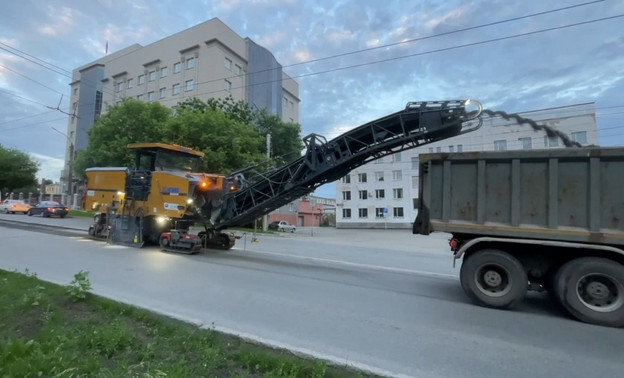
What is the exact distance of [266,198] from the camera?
431 inches

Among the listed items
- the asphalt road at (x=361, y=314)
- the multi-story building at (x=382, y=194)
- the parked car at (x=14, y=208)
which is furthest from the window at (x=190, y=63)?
the asphalt road at (x=361, y=314)

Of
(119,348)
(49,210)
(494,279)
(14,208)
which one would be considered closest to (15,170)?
(14,208)

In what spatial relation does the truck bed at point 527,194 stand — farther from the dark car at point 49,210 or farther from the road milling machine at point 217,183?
the dark car at point 49,210

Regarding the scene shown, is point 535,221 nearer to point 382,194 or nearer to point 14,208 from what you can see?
point 14,208

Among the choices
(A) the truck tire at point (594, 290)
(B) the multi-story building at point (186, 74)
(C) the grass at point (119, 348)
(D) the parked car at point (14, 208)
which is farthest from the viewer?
(B) the multi-story building at point (186, 74)

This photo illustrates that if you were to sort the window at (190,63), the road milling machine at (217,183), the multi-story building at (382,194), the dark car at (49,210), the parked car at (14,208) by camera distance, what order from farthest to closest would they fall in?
the multi-story building at (382,194) < the window at (190,63) < the parked car at (14,208) < the dark car at (49,210) < the road milling machine at (217,183)

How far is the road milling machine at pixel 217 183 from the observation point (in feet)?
28.4

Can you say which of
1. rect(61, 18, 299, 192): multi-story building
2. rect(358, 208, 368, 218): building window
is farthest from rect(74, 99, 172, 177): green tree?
rect(358, 208, 368, 218): building window

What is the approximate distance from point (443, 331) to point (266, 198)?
7.00m

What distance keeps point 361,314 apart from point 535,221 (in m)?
3.28

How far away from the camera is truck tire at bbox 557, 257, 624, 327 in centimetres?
530

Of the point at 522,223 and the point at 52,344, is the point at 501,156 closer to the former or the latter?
the point at 522,223

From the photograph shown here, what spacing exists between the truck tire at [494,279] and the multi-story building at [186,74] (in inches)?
1458

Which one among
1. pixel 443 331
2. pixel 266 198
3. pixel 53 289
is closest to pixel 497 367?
pixel 443 331
